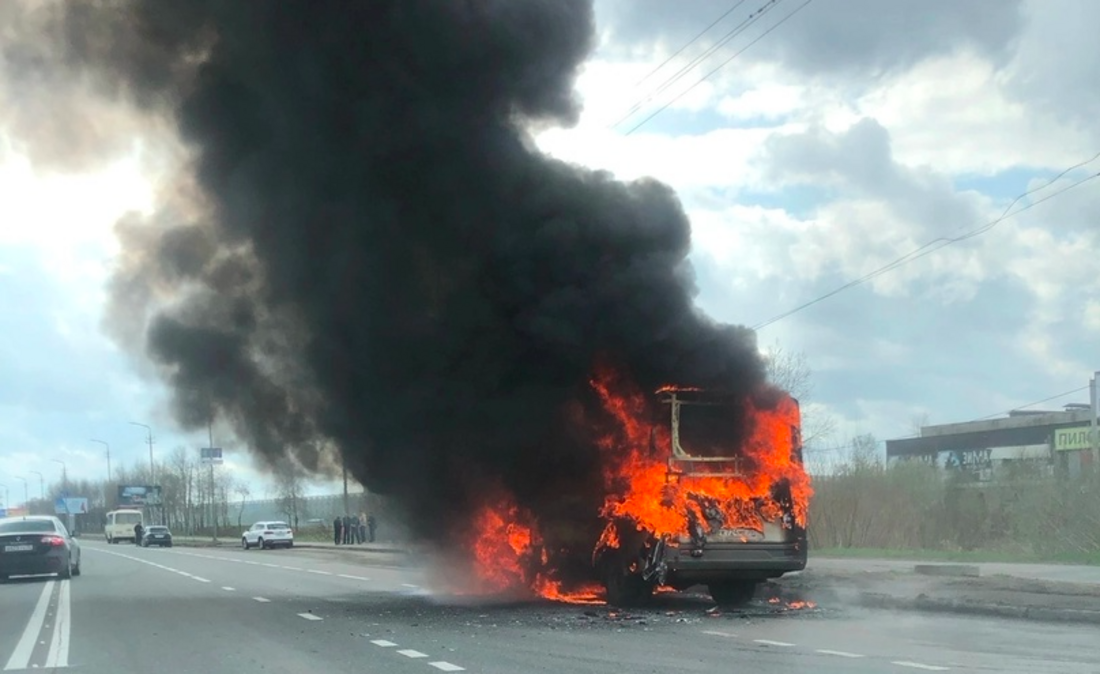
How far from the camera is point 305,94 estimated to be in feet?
63.2

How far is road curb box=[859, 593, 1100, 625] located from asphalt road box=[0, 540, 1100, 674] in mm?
585

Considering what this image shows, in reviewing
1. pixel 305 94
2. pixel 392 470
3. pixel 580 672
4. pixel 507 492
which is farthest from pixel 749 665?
pixel 305 94

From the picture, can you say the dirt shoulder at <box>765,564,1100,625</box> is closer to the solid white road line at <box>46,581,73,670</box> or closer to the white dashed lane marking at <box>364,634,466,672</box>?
the white dashed lane marking at <box>364,634,466,672</box>

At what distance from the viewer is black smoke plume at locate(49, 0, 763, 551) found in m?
17.2

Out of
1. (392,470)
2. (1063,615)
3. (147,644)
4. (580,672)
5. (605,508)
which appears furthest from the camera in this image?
(392,470)

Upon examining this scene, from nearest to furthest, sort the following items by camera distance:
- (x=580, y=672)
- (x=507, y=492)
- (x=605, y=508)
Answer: (x=580, y=672) → (x=605, y=508) → (x=507, y=492)

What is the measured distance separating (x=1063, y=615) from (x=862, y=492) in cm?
2091

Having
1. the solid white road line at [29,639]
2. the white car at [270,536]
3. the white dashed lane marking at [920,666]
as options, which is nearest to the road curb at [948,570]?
the white dashed lane marking at [920,666]

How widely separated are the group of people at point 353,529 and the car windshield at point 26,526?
84.9ft

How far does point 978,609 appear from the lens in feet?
49.9

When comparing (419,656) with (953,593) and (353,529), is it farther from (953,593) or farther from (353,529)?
(353,529)

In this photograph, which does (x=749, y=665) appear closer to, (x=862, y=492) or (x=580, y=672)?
(x=580, y=672)

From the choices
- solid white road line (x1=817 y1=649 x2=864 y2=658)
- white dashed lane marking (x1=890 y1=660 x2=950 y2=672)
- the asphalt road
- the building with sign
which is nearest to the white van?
the building with sign

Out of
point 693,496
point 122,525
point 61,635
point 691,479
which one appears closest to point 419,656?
point 693,496
